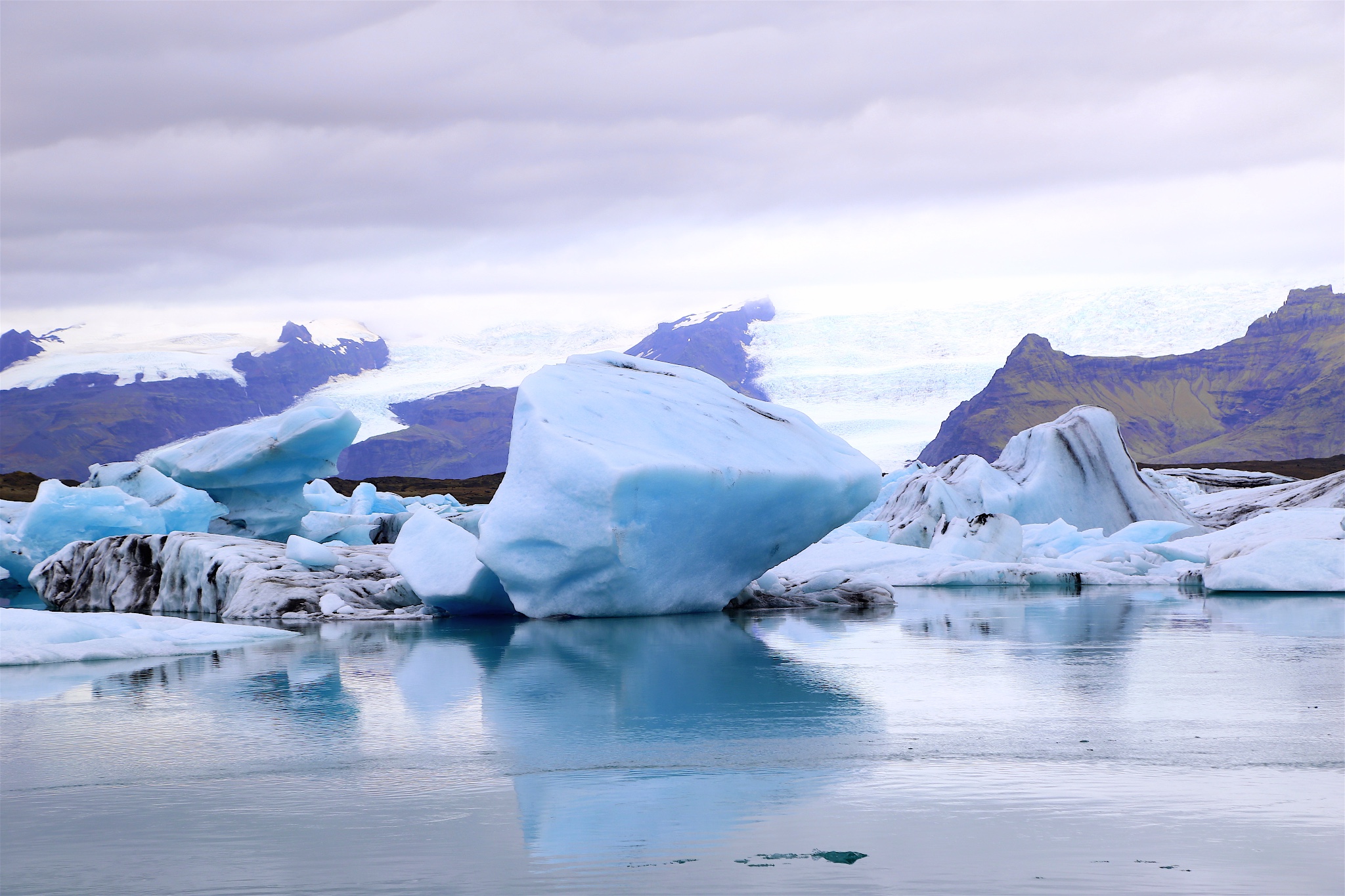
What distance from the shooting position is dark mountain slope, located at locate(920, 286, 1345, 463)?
122 metres

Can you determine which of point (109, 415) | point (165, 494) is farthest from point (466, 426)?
point (165, 494)

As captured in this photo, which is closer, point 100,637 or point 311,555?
point 100,637

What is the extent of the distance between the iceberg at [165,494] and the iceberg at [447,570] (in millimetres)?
9384

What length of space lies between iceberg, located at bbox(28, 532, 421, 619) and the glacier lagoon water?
4.78 m

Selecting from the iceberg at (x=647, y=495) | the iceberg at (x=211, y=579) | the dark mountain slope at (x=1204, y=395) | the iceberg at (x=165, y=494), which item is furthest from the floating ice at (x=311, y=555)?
the dark mountain slope at (x=1204, y=395)

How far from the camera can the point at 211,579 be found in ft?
46.0

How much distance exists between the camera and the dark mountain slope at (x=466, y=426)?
13925cm

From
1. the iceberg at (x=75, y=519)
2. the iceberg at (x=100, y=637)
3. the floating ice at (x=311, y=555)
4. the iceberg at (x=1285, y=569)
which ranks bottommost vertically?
the iceberg at (x=1285, y=569)

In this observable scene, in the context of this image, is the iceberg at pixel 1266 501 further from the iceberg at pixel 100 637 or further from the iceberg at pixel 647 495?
the iceberg at pixel 100 637

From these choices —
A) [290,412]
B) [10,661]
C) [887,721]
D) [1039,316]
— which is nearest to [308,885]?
[887,721]

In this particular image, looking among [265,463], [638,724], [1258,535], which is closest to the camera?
[638,724]

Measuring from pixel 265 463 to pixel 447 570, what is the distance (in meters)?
9.41

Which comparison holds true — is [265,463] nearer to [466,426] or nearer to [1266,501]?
[1266,501]

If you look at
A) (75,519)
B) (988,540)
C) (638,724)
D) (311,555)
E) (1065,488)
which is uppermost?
(75,519)
